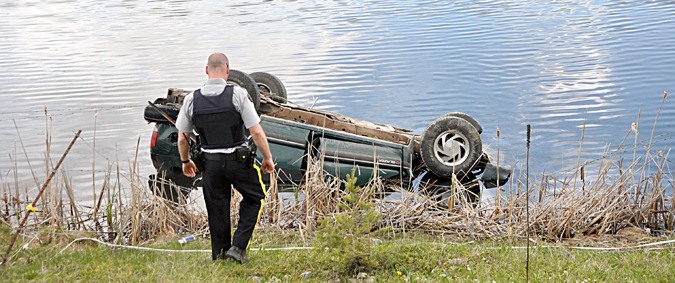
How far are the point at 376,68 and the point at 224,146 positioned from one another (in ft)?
56.3

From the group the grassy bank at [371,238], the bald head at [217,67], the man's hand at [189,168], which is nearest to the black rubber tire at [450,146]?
the grassy bank at [371,238]

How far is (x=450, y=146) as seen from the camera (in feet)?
45.9

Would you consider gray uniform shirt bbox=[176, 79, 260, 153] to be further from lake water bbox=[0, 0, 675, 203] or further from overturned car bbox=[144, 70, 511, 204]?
overturned car bbox=[144, 70, 511, 204]

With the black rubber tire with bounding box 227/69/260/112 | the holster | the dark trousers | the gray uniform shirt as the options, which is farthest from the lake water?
the holster

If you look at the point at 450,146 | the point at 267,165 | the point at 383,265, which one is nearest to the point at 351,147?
the point at 450,146

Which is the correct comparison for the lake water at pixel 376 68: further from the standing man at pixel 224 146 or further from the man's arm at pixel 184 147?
the standing man at pixel 224 146

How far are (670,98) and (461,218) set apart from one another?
35.0ft

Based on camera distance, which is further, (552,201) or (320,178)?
(320,178)

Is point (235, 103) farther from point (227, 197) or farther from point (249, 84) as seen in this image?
point (249, 84)

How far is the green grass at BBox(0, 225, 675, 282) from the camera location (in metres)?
7.38

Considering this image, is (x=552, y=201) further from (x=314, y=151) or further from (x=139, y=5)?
(x=139, y=5)

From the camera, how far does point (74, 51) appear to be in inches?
1204

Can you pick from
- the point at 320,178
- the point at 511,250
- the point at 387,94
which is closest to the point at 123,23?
the point at 387,94

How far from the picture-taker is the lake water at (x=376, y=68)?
1727cm
